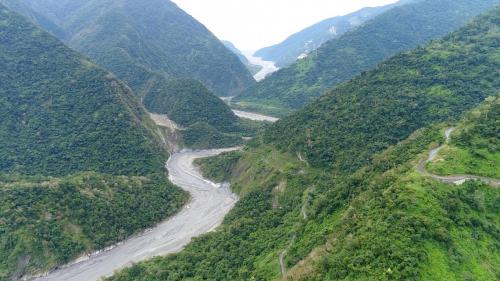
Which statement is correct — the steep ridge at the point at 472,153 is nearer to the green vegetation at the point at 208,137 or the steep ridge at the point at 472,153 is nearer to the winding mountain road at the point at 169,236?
the winding mountain road at the point at 169,236

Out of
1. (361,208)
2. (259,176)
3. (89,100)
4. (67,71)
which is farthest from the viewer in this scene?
(67,71)

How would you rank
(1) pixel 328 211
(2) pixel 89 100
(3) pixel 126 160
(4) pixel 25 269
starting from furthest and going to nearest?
(2) pixel 89 100, (3) pixel 126 160, (4) pixel 25 269, (1) pixel 328 211

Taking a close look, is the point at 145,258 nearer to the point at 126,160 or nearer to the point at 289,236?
the point at 289,236

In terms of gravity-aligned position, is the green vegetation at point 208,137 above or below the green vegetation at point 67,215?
below

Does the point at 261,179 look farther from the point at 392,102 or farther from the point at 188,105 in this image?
the point at 188,105

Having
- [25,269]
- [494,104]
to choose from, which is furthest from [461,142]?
[25,269]

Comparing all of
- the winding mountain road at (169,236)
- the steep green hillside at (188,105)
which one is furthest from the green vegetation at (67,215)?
the steep green hillside at (188,105)
